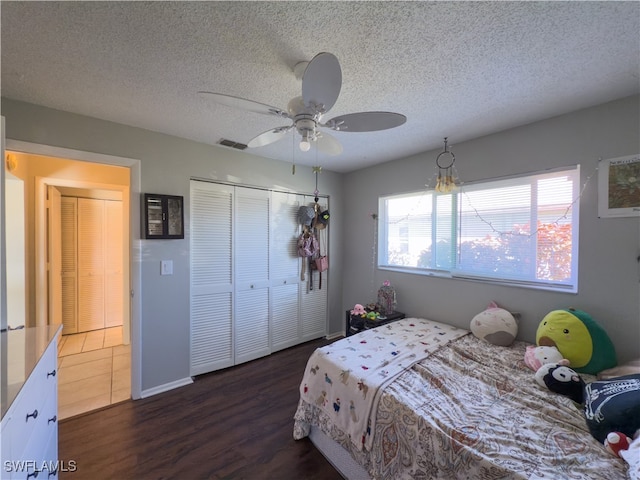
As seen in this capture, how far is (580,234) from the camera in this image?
6.38 ft

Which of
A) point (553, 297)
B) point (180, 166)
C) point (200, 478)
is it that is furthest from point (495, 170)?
point (200, 478)

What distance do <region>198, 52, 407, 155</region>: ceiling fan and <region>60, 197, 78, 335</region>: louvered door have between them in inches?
144

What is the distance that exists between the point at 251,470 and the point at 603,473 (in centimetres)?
172

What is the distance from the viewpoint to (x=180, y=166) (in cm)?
255

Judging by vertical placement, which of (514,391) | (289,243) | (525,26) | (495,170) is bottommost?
(514,391)

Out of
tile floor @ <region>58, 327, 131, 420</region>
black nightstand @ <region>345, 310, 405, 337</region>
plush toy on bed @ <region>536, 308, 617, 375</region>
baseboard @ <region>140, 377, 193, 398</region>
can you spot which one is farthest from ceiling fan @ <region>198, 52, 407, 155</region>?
tile floor @ <region>58, 327, 131, 420</region>

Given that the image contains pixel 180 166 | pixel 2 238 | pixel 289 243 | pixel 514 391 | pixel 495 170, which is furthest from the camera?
pixel 289 243

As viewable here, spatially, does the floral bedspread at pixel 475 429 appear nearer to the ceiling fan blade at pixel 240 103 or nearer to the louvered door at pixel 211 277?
the louvered door at pixel 211 277

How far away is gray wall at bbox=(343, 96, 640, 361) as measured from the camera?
5.79ft

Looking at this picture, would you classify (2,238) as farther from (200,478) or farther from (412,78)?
(412,78)

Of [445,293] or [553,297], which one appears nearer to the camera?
[553,297]

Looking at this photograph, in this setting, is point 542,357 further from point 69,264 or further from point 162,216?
point 69,264

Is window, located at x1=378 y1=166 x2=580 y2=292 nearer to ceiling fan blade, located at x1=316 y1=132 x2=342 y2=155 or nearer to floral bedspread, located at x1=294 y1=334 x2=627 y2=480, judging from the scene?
floral bedspread, located at x1=294 y1=334 x2=627 y2=480

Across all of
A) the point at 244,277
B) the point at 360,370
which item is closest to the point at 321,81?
the point at 360,370
